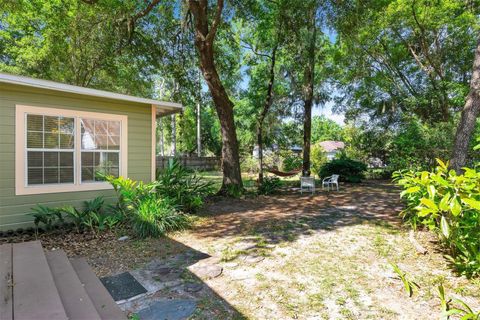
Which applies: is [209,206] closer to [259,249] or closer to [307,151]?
[259,249]

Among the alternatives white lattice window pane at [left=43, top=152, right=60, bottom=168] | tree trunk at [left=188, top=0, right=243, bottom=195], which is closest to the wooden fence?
tree trunk at [left=188, top=0, right=243, bottom=195]

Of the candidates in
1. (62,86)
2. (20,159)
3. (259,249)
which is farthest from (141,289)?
(62,86)

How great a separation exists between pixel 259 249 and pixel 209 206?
290 centimetres

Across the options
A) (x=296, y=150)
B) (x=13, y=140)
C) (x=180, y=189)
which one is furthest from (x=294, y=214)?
(x=296, y=150)

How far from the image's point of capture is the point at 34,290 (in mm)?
1658

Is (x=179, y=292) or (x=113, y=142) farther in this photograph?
(x=113, y=142)

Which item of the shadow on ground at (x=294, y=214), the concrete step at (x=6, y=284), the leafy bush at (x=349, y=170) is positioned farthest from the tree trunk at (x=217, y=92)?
the concrete step at (x=6, y=284)

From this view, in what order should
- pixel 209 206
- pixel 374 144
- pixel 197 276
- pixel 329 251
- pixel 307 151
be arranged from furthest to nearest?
pixel 374 144
pixel 307 151
pixel 209 206
pixel 329 251
pixel 197 276

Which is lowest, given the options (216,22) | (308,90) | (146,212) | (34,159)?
(146,212)

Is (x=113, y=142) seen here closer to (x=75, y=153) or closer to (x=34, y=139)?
(x=75, y=153)

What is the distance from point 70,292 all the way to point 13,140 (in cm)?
339

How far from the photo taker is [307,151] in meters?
9.74

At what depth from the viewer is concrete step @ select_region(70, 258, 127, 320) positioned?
1795mm

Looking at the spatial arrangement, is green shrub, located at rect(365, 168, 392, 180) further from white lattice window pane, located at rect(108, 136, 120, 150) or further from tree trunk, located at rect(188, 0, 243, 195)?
white lattice window pane, located at rect(108, 136, 120, 150)
